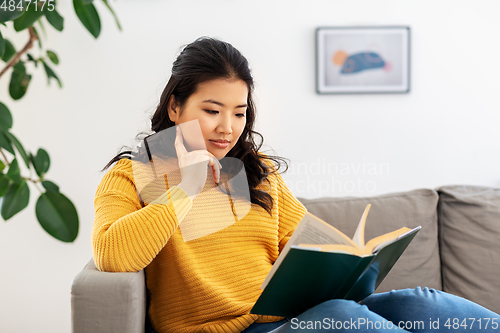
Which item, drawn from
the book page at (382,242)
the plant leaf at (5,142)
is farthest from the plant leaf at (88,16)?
the book page at (382,242)

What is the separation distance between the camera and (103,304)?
899mm

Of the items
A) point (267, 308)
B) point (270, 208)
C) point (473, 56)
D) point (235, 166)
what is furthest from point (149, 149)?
point (473, 56)

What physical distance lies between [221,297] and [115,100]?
4.52 feet

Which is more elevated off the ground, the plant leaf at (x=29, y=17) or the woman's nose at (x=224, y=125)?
the plant leaf at (x=29, y=17)

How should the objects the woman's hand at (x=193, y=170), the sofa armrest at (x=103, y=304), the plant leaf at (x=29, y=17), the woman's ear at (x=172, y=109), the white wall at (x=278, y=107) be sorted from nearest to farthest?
the plant leaf at (x=29, y=17) → the sofa armrest at (x=103, y=304) → the woman's hand at (x=193, y=170) → the woman's ear at (x=172, y=109) → the white wall at (x=278, y=107)

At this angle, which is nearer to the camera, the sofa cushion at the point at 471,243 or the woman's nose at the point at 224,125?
the woman's nose at the point at 224,125

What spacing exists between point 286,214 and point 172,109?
484 mm

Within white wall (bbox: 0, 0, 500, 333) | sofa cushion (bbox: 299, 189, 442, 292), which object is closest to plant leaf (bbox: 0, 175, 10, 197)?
sofa cushion (bbox: 299, 189, 442, 292)

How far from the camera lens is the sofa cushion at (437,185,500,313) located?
56.7 inches

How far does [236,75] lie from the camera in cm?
116

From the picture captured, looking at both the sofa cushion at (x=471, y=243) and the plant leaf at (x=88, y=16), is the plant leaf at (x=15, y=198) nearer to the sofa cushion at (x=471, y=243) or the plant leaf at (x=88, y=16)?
the plant leaf at (x=88, y=16)

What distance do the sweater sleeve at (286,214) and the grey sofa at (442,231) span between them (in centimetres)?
24

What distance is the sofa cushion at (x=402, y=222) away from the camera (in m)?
1.48

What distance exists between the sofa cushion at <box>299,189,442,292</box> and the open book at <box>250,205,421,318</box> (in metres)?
0.57
